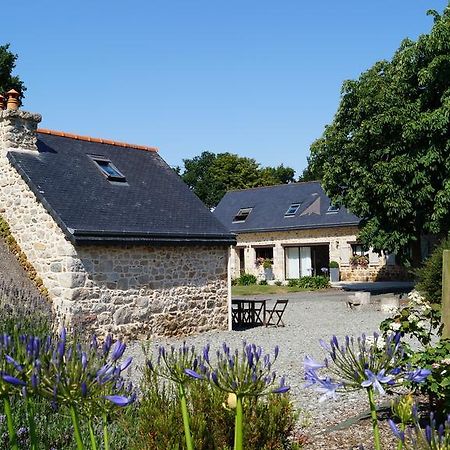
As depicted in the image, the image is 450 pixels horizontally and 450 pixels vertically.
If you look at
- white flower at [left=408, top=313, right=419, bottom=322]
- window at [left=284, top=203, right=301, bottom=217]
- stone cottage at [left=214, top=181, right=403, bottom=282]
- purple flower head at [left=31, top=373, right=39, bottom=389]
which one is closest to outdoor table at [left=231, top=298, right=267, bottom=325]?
white flower at [left=408, top=313, right=419, bottom=322]

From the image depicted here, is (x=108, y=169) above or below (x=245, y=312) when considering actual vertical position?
above

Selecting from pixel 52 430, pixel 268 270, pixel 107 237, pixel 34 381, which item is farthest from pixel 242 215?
pixel 34 381

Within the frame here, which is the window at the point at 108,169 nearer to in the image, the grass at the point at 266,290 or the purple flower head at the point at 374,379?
the purple flower head at the point at 374,379

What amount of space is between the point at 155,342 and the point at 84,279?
2.23m

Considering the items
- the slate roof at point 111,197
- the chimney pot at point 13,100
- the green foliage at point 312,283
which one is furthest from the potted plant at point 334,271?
the chimney pot at point 13,100

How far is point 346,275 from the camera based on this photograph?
3153cm

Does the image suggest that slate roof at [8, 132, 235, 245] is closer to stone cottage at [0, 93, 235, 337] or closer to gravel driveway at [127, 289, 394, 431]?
stone cottage at [0, 93, 235, 337]

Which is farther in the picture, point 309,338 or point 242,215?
point 242,215

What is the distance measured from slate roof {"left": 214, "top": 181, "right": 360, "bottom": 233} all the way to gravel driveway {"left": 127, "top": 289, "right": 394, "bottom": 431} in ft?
30.4

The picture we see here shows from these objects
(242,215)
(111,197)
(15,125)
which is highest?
(15,125)

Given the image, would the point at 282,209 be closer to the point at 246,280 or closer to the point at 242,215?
the point at 242,215

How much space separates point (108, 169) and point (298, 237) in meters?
19.2

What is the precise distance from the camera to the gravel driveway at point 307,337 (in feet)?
22.8

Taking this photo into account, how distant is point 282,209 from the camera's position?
113 feet
